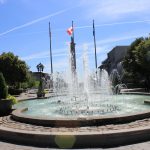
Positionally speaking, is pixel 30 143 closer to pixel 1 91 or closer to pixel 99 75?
pixel 1 91

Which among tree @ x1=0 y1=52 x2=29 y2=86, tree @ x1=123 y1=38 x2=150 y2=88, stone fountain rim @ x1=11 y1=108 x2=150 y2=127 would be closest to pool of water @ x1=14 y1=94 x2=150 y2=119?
stone fountain rim @ x1=11 y1=108 x2=150 y2=127

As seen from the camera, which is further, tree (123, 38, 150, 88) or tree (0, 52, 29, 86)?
tree (0, 52, 29, 86)

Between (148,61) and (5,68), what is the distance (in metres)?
20.5

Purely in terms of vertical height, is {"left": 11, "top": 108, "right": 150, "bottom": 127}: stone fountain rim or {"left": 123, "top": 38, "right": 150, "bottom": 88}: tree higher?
{"left": 123, "top": 38, "right": 150, "bottom": 88}: tree

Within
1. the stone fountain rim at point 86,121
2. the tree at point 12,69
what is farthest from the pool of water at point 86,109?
the tree at point 12,69

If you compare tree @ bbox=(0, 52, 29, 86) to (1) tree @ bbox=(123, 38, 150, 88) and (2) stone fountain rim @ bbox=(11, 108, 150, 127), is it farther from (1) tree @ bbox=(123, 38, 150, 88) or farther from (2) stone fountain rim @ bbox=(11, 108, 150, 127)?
(2) stone fountain rim @ bbox=(11, 108, 150, 127)

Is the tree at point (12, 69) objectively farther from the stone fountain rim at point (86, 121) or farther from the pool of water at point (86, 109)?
the stone fountain rim at point (86, 121)

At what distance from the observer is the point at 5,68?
49.7m

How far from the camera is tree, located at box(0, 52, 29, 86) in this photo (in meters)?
49.4

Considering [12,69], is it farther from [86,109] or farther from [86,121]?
[86,121]

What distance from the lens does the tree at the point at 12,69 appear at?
162 ft

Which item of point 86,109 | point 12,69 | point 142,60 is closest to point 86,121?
point 86,109

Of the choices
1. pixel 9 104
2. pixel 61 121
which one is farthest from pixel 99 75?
pixel 61 121

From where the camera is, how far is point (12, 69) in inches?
1956
